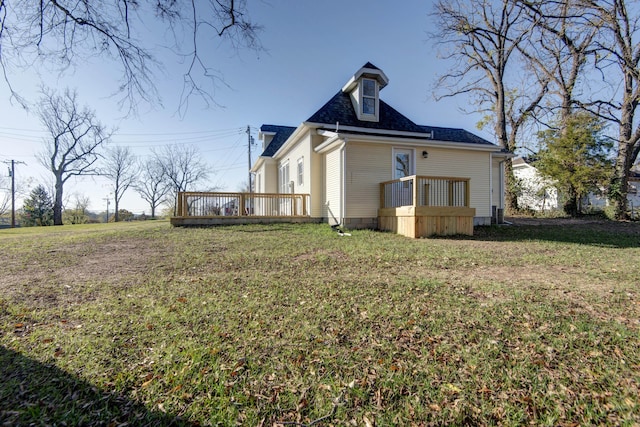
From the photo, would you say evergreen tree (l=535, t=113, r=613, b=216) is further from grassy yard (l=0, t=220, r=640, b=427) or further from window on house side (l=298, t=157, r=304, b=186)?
grassy yard (l=0, t=220, r=640, b=427)

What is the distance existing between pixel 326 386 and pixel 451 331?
52.8 inches

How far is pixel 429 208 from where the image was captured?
8.55 metres

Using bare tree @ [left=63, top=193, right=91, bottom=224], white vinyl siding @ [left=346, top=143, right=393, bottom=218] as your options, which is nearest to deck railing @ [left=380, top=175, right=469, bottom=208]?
white vinyl siding @ [left=346, top=143, right=393, bottom=218]

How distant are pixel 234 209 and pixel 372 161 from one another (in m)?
6.04

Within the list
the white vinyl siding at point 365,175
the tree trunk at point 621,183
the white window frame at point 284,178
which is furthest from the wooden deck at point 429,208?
the tree trunk at point 621,183

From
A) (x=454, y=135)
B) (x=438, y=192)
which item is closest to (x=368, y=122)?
(x=438, y=192)

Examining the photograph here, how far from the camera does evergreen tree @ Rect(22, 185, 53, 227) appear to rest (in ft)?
100

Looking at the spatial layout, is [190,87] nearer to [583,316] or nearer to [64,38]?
[64,38]

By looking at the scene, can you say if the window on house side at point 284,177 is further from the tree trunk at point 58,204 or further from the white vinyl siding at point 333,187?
the tree trunk at point 58,204

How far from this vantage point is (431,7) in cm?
1531

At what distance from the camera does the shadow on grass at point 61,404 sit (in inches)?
71.3

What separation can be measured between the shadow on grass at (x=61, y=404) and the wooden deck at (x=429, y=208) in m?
7.50

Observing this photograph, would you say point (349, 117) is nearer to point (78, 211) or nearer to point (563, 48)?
point (563, 48)

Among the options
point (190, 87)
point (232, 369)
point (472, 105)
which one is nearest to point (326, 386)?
point (232, 369)
